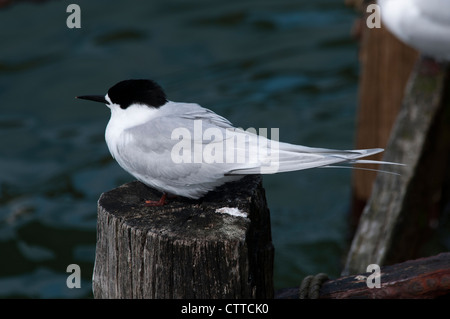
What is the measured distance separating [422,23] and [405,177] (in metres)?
1.24

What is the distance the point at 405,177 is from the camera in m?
4.98

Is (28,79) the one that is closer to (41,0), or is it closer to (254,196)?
(41,0)

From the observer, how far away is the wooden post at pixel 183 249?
114 inches

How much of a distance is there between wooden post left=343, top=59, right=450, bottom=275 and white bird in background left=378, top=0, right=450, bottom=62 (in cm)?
36

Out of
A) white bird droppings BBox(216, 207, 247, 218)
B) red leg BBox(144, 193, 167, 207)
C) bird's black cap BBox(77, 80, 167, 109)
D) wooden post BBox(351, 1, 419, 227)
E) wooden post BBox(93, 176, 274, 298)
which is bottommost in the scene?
wooden post BBox(93, 176, 274, 298)

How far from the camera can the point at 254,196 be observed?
3.36 metres

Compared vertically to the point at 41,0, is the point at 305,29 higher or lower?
lower

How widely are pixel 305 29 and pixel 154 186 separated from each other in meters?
7.88

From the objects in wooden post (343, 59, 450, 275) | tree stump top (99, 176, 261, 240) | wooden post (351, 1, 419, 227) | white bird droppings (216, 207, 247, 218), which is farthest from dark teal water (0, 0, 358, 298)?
white bird droppings (216, 207, 247, 218)

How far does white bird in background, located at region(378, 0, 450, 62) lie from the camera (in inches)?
210

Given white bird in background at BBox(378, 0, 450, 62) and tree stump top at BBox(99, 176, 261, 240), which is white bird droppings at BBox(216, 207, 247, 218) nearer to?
tree stump top at BBox(99, 176, 261, 240)
